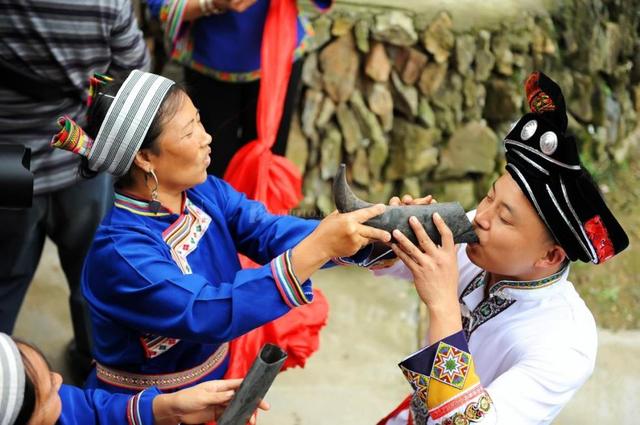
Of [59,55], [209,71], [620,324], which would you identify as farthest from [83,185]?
[620,324]

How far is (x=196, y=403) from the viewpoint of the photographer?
1780mm

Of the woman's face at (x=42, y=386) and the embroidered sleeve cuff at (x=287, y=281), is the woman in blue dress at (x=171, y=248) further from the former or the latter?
the woman's face at (x=42, y=386)

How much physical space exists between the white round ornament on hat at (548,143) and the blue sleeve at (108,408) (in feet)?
3.41

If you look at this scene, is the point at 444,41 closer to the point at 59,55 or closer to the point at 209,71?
the point at 209,71

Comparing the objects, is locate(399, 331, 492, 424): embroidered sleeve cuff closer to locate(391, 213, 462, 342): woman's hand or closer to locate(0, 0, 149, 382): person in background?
locate(391, 213, 462, 342): woman's hand

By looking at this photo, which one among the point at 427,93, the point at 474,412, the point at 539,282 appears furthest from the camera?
the point at 427,93

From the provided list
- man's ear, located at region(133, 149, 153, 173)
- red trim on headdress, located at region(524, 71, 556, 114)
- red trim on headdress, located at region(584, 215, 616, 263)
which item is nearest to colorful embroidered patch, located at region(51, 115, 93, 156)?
man's ear, located at region(133, 149, 153, 173)

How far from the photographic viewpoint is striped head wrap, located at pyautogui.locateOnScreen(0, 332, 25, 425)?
142 cm

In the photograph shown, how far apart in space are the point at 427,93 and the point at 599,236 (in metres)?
2.74

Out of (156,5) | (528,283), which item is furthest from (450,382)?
(156,5)

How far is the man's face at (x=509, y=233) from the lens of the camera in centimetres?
188

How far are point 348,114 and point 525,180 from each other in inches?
100

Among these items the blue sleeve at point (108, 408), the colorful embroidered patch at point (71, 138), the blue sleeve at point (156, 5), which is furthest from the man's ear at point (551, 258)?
the blue sleeve at point (156, 5)

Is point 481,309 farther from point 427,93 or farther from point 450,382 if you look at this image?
point 427,93
